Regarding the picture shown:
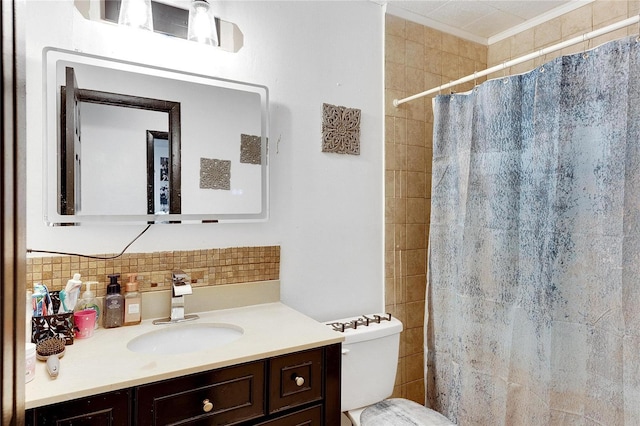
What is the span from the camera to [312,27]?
5.92 ft

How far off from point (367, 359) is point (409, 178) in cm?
98

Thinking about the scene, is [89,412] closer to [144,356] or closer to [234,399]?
[144,356]

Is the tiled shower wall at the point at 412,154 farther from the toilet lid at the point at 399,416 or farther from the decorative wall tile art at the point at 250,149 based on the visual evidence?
the decorative wall tile art at the point at 250,149

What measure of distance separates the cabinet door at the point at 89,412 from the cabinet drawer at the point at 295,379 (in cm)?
40

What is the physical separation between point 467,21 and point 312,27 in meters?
0.94

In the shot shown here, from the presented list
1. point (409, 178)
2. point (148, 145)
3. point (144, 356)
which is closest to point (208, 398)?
point (144, 356)

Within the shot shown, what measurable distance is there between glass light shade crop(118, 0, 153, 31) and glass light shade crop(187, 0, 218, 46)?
15cm

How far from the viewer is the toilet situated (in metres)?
1.57

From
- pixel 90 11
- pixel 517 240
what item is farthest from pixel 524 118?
pixel 90 11

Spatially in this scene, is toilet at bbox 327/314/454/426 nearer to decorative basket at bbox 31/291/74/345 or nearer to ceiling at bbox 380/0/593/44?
decorative basket at bbox 31/291/74/345

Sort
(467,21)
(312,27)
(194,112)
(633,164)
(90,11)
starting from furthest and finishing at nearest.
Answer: (467,21), (312,27), (194,112), (90,11), (633,164)

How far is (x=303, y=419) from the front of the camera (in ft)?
4.09

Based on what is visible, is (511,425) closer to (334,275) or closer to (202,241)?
(334,275)

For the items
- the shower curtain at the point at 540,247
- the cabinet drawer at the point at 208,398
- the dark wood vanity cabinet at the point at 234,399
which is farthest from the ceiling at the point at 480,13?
the cabinet drawer at the point at 208,398
